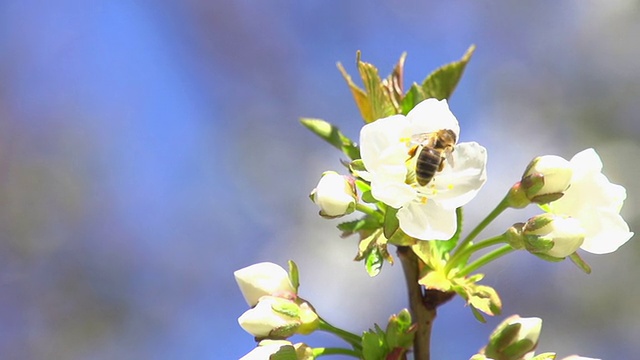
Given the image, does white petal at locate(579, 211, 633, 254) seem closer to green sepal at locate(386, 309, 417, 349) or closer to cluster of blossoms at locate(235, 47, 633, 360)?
cluster of blossoms at locate(235, 47, 633, 360)

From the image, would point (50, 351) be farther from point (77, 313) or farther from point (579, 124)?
point (579, 124)

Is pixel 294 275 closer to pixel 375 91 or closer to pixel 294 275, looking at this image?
pixel 294 275

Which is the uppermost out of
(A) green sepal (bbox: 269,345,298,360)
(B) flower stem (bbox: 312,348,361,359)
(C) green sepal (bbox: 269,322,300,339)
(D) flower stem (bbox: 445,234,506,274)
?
(C) green sepal (bbox: 269,322,300,339)

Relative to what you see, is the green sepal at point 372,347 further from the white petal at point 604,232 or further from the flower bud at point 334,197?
the white petal at point 604,232

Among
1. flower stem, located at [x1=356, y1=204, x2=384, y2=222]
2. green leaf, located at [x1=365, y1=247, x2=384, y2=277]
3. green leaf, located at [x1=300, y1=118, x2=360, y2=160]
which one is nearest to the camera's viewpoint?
green leaf, located at [x1=365, y1=247, x2=384, y2=277]

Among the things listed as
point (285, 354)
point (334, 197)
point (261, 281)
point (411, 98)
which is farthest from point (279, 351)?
point (411, 98)

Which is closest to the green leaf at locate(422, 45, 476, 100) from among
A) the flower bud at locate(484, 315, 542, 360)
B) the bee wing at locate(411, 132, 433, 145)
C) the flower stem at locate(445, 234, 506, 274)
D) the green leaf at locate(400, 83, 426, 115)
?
the green leaf at locate(400, 83, 426, 115)

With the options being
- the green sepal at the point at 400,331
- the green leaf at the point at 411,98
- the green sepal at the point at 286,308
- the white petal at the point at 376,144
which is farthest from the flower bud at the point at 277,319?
the green leaf at the point at 411,98
